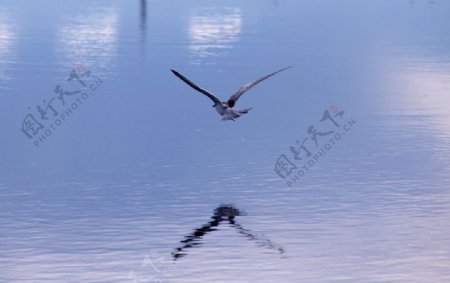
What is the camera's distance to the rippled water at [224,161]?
44.9 m

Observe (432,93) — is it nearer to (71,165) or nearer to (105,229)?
(71,165)

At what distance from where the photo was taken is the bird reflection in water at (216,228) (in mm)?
45844

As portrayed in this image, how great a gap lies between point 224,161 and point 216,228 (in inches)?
486

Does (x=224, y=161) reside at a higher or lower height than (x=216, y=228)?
higher

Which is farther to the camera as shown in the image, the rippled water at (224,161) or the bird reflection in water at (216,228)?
the bird reflection in water at (216,228)

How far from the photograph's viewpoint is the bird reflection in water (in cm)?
4584

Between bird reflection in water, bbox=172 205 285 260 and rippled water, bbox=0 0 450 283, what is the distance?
0.32 feet

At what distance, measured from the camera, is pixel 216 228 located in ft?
161

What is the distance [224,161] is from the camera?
6109cm

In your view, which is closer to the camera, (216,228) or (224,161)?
(216,228)

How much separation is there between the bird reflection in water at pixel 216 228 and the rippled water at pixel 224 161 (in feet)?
0.32

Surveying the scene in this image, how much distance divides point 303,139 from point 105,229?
1965cm

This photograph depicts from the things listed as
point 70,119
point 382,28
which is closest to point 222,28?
point 382,28

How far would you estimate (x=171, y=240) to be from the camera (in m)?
47.2
